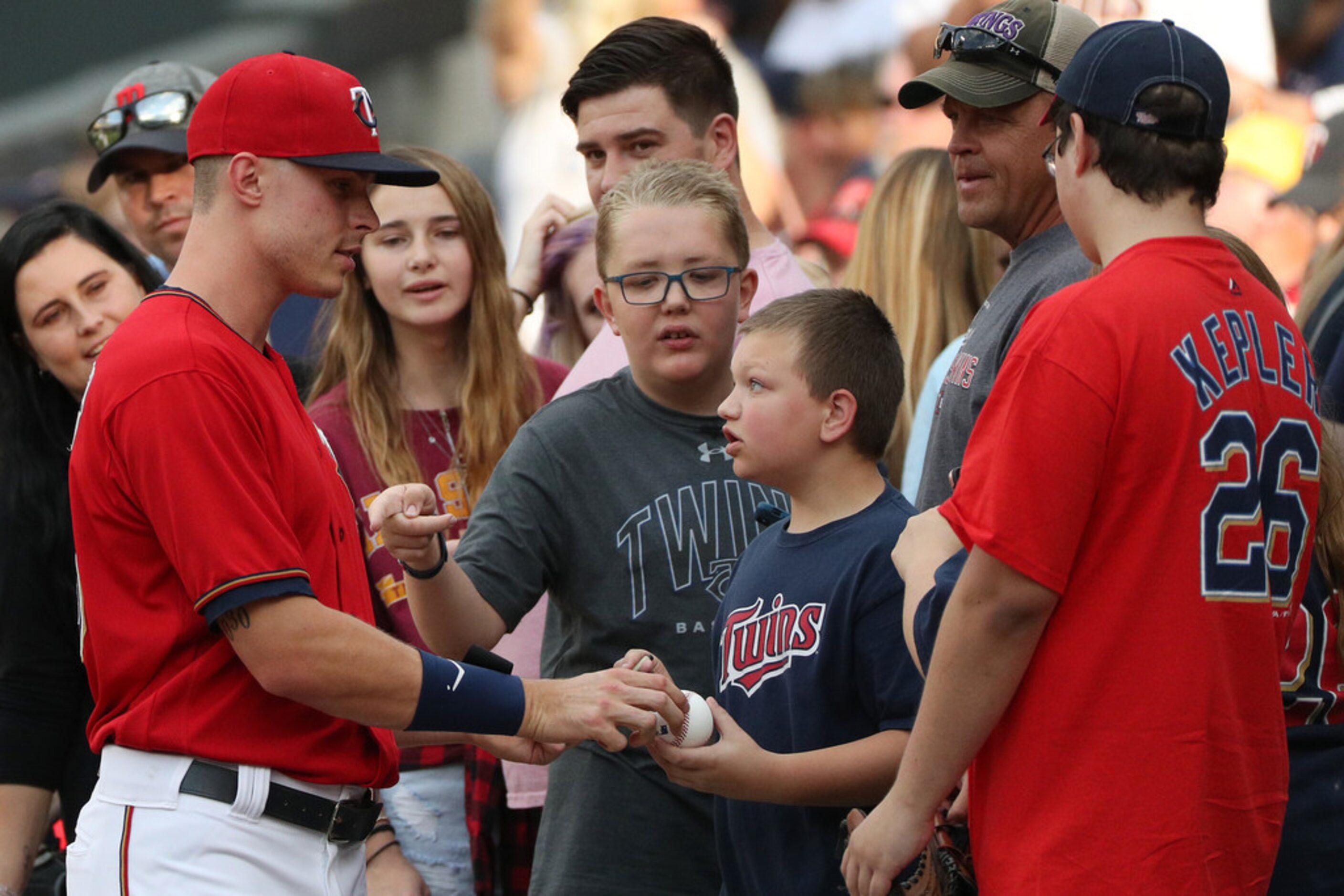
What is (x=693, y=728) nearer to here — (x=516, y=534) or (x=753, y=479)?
(x=753, y=479)

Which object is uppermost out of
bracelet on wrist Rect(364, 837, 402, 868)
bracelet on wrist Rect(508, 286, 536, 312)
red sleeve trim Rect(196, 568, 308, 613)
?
bracelet on wrist Rect(508, 286, 536, 312)

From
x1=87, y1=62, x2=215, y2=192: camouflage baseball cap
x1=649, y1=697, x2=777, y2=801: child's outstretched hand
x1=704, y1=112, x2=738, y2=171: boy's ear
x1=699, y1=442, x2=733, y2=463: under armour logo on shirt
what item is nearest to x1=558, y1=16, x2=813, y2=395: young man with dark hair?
x1=704, y1=112, x2=738, y2=171: boy's ear

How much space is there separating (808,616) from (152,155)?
327 cm

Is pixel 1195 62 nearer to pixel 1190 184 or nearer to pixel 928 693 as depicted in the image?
pixel 1190 184

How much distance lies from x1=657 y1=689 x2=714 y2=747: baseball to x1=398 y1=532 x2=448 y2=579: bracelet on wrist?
514mm

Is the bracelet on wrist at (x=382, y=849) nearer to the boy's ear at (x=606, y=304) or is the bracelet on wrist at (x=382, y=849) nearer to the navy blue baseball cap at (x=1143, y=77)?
the boy's ear at (x=606, y=304)

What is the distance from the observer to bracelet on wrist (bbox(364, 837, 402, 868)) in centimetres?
366

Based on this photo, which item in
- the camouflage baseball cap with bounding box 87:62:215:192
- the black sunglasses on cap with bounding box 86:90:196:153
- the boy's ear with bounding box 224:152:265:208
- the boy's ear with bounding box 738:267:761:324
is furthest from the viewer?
the black sunglasses on cap with bounding box 86:90:196:153

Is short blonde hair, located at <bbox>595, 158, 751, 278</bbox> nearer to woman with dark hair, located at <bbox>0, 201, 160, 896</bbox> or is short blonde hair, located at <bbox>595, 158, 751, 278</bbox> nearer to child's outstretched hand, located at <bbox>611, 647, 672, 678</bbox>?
child's outstretched hand, located at <bbox>611, 647, 672, 678</bbox>

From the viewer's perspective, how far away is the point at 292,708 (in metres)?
2.49

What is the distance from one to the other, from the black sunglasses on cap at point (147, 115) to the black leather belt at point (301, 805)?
3169mm

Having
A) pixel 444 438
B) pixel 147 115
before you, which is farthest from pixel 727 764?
pixel 147 115

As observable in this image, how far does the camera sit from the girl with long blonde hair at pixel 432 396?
370 centimetres

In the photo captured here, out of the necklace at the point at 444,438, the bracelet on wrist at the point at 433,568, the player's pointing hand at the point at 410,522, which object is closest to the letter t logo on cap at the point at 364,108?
the player's pointing hand at the point at 410,522
